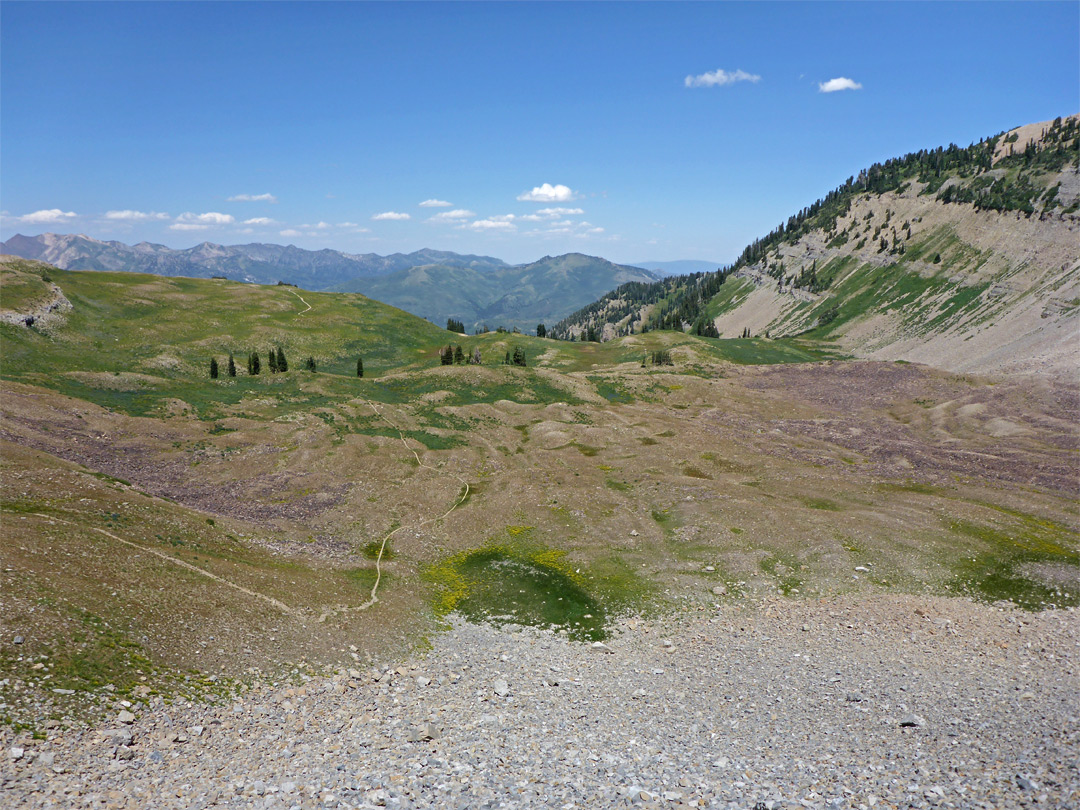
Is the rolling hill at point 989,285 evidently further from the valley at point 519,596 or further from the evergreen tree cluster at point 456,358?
the evergreen tree cluster at point 456,358

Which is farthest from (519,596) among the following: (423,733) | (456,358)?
(456,358)

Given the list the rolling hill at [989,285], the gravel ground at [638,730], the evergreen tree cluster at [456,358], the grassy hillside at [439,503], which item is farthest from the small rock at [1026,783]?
the rolling hill at [989,285]

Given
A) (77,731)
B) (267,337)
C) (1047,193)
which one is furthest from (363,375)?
(1047,193)

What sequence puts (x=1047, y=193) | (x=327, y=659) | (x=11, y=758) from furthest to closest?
1. (x=1047, y=193)
2. (x=327, y=659)
3. (x=11, y=758)

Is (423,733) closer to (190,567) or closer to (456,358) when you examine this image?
(190,567)

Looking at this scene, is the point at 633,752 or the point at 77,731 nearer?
the point at 77,731

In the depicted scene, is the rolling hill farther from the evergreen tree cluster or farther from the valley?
the evergreen tree cluster

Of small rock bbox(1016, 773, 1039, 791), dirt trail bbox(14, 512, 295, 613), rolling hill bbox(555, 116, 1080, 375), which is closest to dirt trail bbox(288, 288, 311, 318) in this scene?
dirt trail bbox(14, 512, 295, 613)

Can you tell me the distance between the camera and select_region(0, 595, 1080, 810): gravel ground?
17906mm

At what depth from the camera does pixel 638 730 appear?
75.4 feet

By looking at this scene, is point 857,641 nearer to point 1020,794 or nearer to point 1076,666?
point 1076,666

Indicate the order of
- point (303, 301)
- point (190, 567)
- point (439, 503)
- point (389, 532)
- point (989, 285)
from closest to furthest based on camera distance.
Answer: point (190, 567)
point (389, 532)
point (439, 503)
point (303, 301)
point (989, 285)

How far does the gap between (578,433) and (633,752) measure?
4908 centimetres

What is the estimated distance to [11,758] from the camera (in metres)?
15.8
